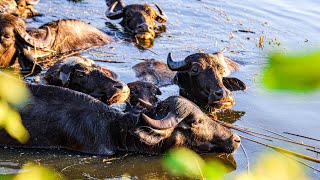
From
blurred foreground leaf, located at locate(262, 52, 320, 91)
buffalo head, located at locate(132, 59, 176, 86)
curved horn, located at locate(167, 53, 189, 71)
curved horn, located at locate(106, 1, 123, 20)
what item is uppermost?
blurred foreground leaf, located at locate(262, 52, 320, 91)

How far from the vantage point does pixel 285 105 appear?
666 cm

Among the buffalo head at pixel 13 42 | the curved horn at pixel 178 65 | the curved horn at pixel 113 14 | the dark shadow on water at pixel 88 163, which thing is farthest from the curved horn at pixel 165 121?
the curved horn at pixel 113 14

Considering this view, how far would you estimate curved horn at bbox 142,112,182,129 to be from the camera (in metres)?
4.28

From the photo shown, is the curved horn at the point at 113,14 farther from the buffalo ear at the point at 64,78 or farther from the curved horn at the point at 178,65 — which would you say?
the buffalo ear at the point at 64,78

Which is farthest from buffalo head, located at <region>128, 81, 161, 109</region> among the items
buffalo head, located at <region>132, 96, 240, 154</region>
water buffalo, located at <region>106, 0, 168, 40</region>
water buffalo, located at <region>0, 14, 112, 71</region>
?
water buffalo, located at <region>106, 0, 168, 40</region>

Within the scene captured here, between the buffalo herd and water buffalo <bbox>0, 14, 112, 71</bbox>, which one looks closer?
the buffalo herd

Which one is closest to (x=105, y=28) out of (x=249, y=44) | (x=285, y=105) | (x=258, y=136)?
(x=249, y=44)

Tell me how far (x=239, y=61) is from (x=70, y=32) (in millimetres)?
2886

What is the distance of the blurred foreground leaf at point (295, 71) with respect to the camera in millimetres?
620

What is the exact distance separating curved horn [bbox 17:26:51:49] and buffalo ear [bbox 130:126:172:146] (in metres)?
3.73

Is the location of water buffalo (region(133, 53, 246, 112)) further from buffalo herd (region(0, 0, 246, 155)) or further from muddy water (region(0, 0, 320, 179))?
muddy water (region(0, 0, 320, 179))

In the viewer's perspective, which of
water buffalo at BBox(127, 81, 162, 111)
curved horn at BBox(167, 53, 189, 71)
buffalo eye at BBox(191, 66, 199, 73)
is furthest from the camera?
curved horn at BBox(167, 53, 189, 71)

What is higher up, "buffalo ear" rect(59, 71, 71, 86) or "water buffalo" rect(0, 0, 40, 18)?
"buffalo ear" rect(59, 71, 71, 86)

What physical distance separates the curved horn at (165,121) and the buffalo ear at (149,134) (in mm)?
54
